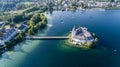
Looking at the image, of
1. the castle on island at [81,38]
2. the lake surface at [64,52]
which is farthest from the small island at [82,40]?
the lake surface at [64,52]

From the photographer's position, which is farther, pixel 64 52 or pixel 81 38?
pixel 81 38

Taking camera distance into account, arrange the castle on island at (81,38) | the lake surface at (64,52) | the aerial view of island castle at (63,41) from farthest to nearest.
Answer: the castle on island at (81,38) → the aerial view of island castle at (63,41) → the lake surface at (64,52)

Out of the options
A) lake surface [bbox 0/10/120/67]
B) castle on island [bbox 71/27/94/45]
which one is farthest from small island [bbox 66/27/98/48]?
lake surface [bbox 0/10/120/67]

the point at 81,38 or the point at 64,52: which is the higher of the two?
the point at 81,38

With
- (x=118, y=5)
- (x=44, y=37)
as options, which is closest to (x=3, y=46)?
(x=44, y=37)

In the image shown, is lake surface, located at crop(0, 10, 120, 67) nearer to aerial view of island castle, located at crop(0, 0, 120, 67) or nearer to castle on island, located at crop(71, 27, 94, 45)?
aerial view of island castle, located at crop(0, 0, 120, 67)

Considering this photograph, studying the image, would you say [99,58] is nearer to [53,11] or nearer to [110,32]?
[110,32]

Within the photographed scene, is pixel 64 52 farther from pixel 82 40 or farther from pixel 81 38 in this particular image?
pixel 81 38

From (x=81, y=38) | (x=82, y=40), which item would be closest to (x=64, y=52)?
(x=82, y=40)

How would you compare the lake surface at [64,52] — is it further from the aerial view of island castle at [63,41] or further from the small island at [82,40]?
the small island at [82,40]
